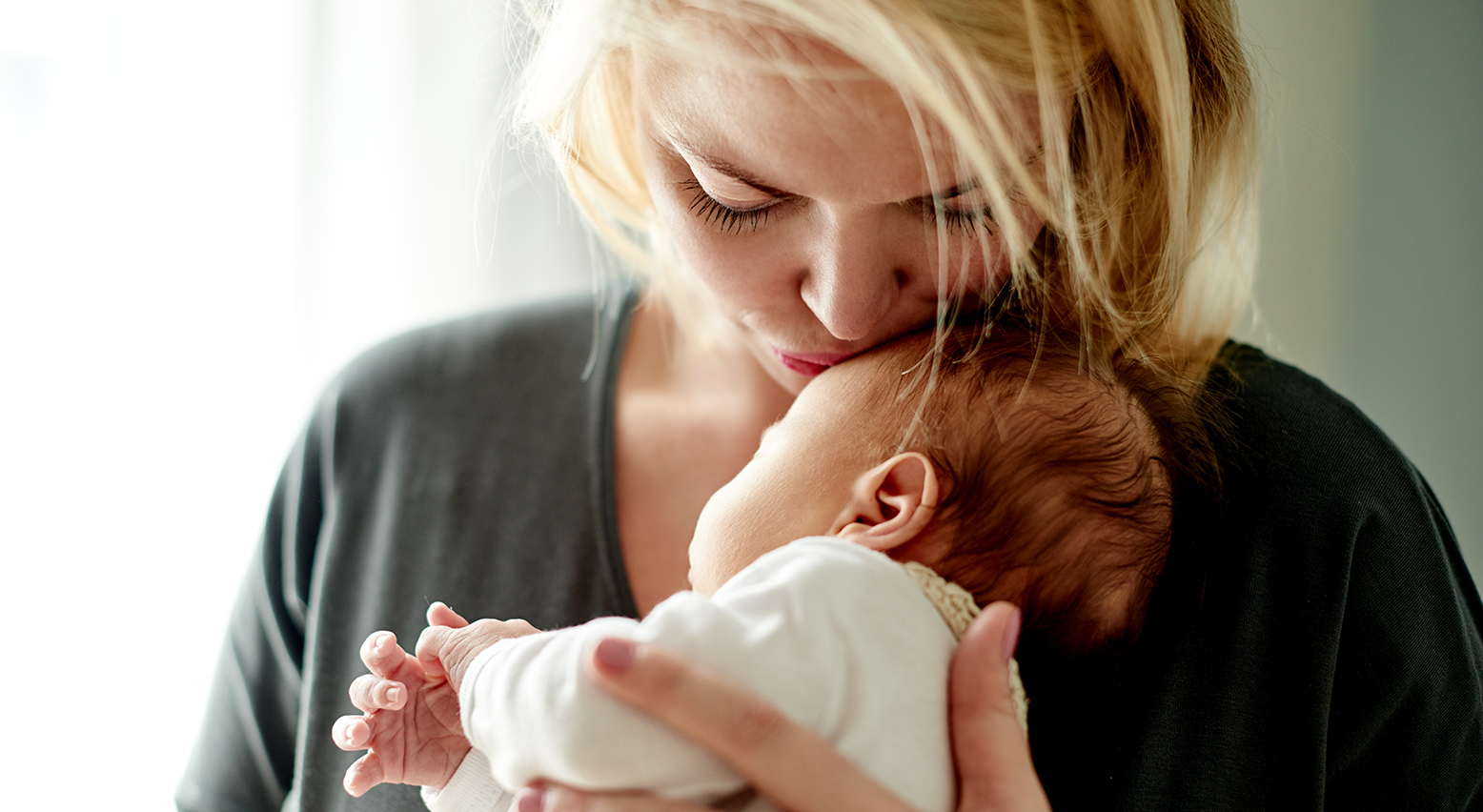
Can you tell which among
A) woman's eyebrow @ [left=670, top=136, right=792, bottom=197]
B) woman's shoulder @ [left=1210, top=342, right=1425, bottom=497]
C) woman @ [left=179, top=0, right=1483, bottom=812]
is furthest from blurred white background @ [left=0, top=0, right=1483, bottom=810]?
woman's eyebrow @ [left=670, top=136, right=792, bottom=197]

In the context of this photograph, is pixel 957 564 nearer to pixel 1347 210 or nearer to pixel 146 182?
pixel 1347 210

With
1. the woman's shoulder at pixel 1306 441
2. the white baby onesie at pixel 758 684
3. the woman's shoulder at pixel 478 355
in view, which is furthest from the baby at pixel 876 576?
the woman's shoulder at pixel 478 355

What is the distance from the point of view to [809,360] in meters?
1.00

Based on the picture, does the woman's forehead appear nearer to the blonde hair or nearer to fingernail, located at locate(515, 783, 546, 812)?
the blonde hair

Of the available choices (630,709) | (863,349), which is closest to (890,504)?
(863,349)

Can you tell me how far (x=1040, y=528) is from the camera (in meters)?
0.79

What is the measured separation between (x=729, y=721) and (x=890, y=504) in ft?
0.90

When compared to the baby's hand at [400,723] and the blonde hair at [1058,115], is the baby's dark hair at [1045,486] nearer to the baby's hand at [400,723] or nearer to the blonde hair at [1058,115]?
the blonde hair at [1058,115]

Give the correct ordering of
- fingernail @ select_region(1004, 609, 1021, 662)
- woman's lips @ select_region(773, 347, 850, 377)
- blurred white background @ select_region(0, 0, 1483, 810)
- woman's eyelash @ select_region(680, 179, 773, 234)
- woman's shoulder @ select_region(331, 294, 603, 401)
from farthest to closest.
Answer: blurred white background @ select_region(0, 0, 1483, 810), woman's shoulder @ select_region(331, 294, 603, 401), woman's lips @ select_region(773, 347, 850, 377), woman's eyelash @ select_region(680, 179, 773, 234), fingernail @ select_region(1004, 609, 1021, 662)

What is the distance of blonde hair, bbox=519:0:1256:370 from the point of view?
0.68m

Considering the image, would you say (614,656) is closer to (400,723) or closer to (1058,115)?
(400,723)

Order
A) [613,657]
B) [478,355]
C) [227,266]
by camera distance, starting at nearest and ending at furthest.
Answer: [613,657] < [478,355] < [227,266]

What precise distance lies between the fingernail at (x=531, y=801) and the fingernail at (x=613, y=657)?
119 millimetres

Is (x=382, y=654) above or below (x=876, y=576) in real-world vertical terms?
below
